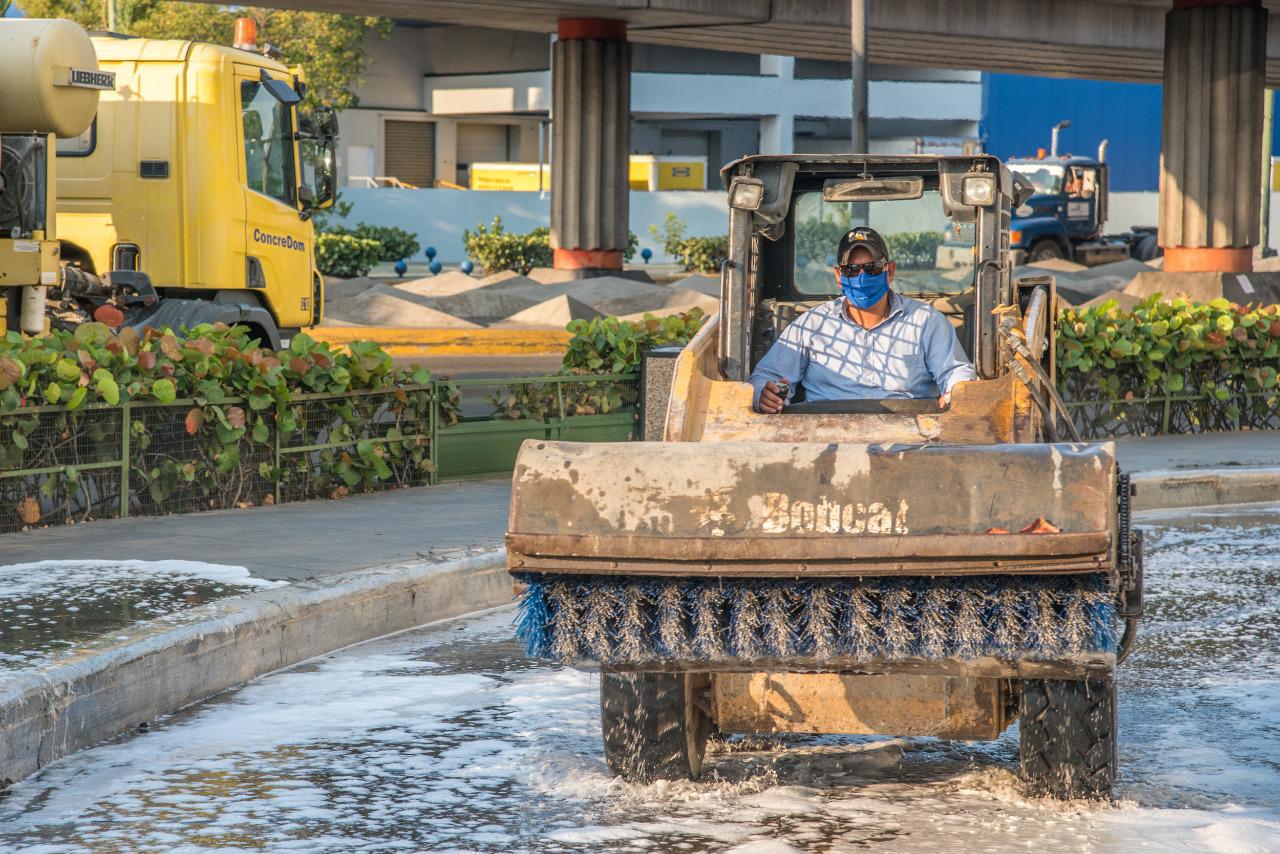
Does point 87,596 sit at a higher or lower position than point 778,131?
lower

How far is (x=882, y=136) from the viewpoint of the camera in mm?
67750

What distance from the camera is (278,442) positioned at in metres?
11.3

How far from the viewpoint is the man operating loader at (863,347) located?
23.5 feet

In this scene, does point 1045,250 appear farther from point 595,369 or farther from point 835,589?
point 835,589

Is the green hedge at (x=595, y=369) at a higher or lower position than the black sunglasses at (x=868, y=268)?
lower

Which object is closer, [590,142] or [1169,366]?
[1169,366]

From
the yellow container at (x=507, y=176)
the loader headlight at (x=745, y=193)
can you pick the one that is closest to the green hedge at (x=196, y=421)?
the loader headlight at (x=745, y=193)

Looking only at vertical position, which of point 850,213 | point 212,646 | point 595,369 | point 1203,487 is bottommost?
point 212,646

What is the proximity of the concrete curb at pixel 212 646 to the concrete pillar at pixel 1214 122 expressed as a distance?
2136 cm

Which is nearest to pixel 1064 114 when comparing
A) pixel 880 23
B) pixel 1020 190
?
pixel 880 23

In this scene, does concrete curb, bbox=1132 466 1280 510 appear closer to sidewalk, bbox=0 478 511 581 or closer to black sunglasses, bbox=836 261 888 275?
sidewalk, bbox=0 478 511 581

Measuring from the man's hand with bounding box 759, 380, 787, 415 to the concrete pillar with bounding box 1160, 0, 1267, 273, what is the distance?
2260 centimetres

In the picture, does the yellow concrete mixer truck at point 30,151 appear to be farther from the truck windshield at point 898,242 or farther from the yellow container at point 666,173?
the yellow container at point 666,173

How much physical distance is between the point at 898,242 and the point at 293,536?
12.3 ft
